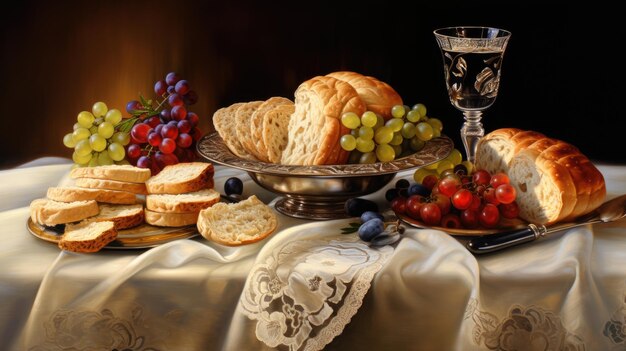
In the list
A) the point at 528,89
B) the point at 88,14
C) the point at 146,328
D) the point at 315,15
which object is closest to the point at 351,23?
the point at 315,15

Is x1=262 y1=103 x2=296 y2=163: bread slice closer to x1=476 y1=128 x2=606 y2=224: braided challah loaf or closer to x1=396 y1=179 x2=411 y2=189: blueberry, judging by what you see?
x1=396 y1=179 x2=411 y2=189: blueberry

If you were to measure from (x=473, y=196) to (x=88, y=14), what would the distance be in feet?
7.64

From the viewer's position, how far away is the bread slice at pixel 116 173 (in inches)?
118

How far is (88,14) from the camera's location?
4199 mm

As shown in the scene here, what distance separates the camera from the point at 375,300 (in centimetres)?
260

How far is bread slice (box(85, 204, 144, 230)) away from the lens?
2883 millimetres

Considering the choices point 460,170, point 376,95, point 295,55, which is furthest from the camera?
point 295,55

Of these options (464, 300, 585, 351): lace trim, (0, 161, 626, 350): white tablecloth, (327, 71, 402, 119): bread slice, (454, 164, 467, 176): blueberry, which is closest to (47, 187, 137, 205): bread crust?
(0, 161, 626, 350): white tablecloth

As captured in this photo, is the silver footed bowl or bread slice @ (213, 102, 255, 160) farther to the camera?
bread slice @ (213, 102, 255, 160)

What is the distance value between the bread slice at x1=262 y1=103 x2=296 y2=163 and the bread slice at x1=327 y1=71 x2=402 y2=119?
11.7 inches

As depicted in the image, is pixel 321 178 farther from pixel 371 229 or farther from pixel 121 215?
pixel 121 215

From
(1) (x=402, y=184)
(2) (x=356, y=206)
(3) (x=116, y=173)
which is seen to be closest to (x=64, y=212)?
(3) (x=116, y=173)

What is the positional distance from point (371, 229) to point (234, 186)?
79 cm

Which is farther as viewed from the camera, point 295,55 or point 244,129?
point 295,55
